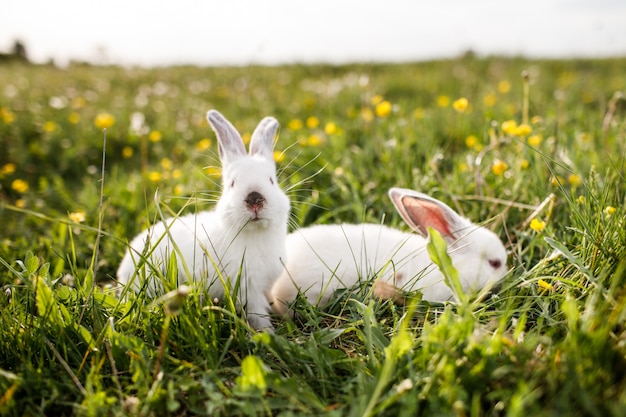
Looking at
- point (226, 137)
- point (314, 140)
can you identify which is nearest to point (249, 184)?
point (226, 137)

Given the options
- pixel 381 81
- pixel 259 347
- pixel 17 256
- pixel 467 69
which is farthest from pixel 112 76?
pixel 259 347

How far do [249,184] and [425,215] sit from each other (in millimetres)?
1036

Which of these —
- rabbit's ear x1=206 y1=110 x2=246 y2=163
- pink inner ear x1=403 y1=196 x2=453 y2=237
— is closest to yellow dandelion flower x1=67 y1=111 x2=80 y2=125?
rabbit's ear x1=206 y1=110 x2=246 y2=163

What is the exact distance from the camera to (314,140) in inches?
172

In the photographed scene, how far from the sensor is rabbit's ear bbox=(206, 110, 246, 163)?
9.13 feet

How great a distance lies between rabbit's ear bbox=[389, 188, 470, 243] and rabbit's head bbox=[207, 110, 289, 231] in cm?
70

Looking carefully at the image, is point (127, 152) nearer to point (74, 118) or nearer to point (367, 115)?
point (74, 118)

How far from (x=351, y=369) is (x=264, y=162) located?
1192mm

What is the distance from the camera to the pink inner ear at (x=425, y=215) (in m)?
3.02

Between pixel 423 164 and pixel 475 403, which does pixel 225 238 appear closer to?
pixel 475 403

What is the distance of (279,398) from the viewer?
5.98ft

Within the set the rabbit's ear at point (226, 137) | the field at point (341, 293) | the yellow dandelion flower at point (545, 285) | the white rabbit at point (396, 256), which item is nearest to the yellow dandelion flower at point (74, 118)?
the field at point (341, 293)

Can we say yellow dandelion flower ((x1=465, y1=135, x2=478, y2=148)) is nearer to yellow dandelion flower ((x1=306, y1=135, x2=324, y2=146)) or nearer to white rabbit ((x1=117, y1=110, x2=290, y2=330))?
yellow dandelion flower ((x1=306, y1=135, x2=324, y2=146))

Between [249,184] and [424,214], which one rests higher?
[249,184]
